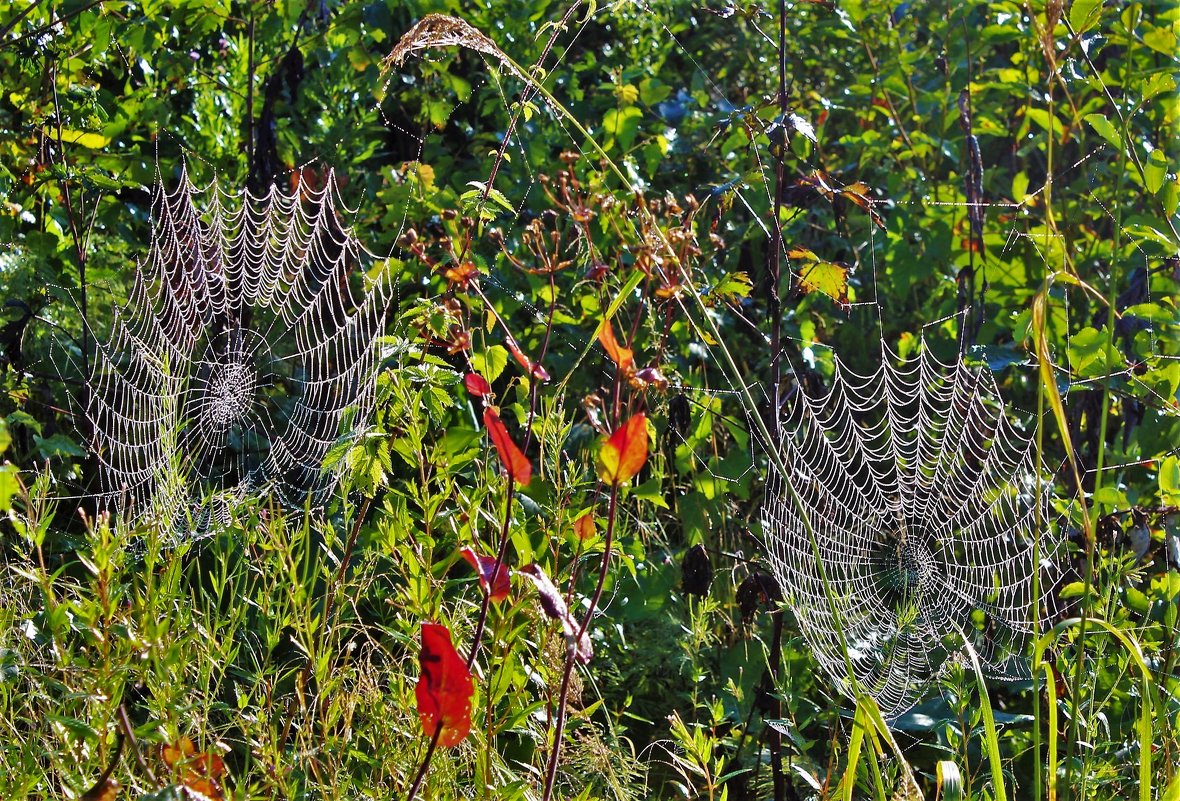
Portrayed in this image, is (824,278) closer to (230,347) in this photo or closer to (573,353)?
Answer: (573,353)

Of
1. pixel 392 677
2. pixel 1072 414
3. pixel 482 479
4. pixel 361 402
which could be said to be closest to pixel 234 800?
pixel 392 677

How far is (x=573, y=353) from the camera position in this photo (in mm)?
2875

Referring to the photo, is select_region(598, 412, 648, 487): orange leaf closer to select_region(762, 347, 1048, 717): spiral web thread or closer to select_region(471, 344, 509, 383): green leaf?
select_region(471, 344, 509, 383): green leaf

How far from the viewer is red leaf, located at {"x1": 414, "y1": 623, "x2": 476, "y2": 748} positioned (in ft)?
3.66

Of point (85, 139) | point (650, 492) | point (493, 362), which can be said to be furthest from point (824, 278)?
point (85, 139)

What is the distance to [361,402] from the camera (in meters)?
2.23


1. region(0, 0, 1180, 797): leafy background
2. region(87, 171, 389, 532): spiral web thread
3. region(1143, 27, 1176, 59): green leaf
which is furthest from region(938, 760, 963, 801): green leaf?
region(87, 171, 389, 532): spiral web thread

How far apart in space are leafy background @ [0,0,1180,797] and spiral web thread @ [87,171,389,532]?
10 centimetres

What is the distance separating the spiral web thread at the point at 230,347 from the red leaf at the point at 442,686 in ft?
5.74

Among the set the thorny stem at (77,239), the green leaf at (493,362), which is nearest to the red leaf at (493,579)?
the green leaf at (493,362)

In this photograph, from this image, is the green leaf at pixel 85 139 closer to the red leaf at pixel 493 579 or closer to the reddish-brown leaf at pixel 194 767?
the reddish-brown leaf at pixel 194 767

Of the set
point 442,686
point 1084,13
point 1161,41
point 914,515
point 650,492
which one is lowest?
point 914,515

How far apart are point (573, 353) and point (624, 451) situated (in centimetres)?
175

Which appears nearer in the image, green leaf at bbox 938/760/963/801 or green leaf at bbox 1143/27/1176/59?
green leaf at bbox 938/760/963/801
